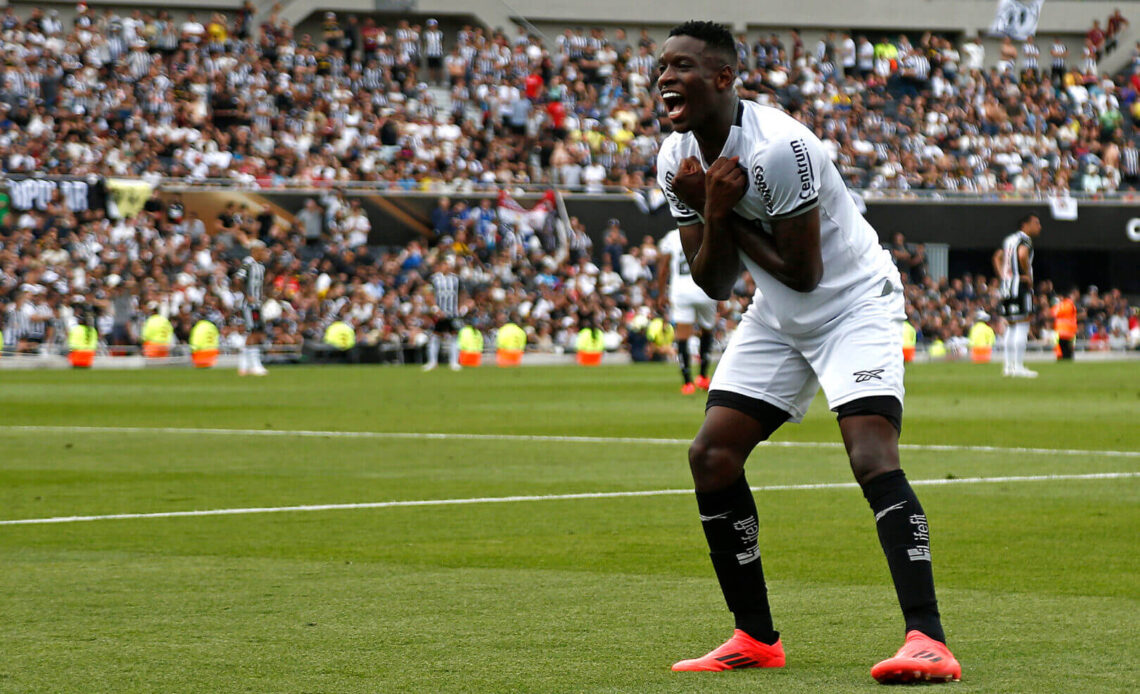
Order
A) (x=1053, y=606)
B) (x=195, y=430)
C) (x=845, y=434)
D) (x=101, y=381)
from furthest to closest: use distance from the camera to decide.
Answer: (x=101, y=381)
(x=195, y=430)
(x=1053, y=606)
(x=845, y=434)

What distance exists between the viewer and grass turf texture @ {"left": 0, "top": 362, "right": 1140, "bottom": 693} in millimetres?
4879

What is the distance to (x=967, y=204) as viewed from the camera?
138 feet

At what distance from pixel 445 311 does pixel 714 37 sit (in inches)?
1149

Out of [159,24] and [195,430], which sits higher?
[159,24]

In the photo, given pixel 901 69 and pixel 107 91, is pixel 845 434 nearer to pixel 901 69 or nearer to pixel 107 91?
pixel 107 91

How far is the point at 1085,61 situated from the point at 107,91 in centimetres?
2970

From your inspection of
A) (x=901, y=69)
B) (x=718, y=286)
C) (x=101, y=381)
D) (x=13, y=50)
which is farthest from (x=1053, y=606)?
(x=901, y=69)

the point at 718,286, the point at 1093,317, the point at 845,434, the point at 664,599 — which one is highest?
the point at 718,286

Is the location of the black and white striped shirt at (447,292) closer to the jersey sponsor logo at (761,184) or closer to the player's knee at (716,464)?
the player's knee at (716,464)

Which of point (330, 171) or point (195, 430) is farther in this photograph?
point (330, 171)

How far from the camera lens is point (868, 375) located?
4953 mm

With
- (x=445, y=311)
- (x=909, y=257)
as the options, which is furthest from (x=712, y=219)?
(x=909, y=257)

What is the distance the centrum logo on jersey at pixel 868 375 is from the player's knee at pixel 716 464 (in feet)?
1.56

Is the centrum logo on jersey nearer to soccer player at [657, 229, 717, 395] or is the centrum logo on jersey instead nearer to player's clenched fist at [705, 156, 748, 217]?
player's clenched fist at [705, 156, 748, 217]
